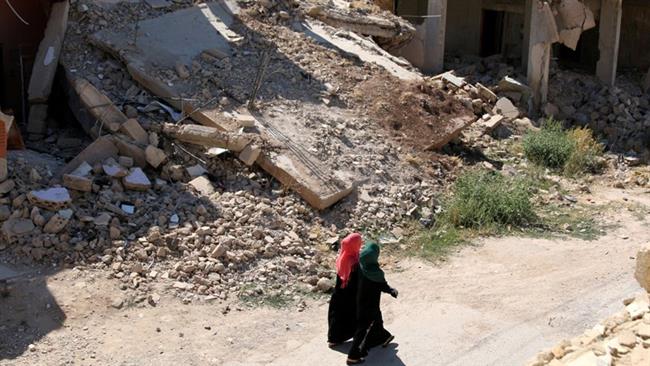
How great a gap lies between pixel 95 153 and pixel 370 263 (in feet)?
13.9

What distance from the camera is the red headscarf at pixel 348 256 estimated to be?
26.0 feet

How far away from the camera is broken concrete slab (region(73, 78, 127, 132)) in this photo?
11.3m

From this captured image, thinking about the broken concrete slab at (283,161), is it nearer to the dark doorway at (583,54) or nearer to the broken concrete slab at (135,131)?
the broken concrete slab at (135,131)

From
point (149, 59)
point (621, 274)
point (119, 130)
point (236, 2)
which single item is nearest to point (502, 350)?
point (621, 274)

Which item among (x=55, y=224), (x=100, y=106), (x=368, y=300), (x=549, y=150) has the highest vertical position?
(x=100, y=106)

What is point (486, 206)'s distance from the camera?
11594 millimetres

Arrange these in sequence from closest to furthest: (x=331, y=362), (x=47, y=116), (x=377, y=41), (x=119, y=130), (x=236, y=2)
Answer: (x=331, y=362) → (x=119, y=130) → (x=47, y=116) → (x=236, y=2) → (x=377, y=41)

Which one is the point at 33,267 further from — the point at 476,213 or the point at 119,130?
the point at 476,213

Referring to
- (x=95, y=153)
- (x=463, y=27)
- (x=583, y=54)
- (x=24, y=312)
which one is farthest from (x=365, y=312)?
(x=583, y=54)

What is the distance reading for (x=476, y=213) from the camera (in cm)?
1151

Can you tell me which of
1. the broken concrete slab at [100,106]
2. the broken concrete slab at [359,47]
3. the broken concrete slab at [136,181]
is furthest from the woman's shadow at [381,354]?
the broken concrete slab at [359,47]

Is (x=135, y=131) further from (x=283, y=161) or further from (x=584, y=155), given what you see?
(x=584, y=155)

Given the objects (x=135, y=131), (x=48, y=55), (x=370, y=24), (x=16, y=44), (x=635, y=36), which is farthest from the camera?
(x=635, y=36)

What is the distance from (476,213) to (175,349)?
4.62 metres
